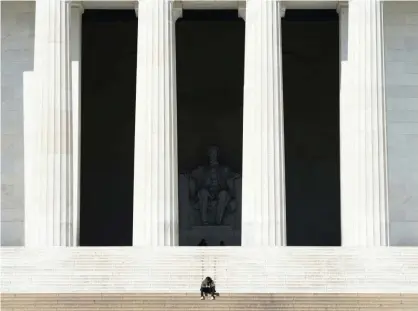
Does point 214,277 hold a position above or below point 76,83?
below

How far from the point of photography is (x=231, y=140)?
98875 mm

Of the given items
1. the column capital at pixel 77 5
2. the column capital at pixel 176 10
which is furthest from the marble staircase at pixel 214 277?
the column capital at pixel 77 5

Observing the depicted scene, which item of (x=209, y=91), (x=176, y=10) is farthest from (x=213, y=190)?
(x=176, y=10)

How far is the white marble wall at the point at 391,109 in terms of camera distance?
266ft

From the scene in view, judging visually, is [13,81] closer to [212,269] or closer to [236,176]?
[236,176]

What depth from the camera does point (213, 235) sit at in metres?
93.2

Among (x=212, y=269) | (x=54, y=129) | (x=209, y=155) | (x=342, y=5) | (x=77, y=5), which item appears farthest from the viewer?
(x=209, y=155)

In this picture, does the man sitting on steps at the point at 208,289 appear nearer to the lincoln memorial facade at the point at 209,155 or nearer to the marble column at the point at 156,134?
the lincoln memorial facade at the point at 209,155

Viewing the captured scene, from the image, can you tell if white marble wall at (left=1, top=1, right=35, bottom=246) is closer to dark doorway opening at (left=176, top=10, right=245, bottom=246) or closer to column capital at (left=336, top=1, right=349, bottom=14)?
dark doorway opening at (left=176, top=10, right=245, bottom=246)

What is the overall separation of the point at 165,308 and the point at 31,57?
31.4 meters

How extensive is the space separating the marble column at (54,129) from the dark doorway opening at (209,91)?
2187 cm

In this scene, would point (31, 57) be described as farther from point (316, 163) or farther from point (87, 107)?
point (316, 163)

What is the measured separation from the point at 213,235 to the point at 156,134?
20.9 metres

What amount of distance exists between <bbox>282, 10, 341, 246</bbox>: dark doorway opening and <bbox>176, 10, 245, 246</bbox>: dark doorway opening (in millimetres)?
4676
